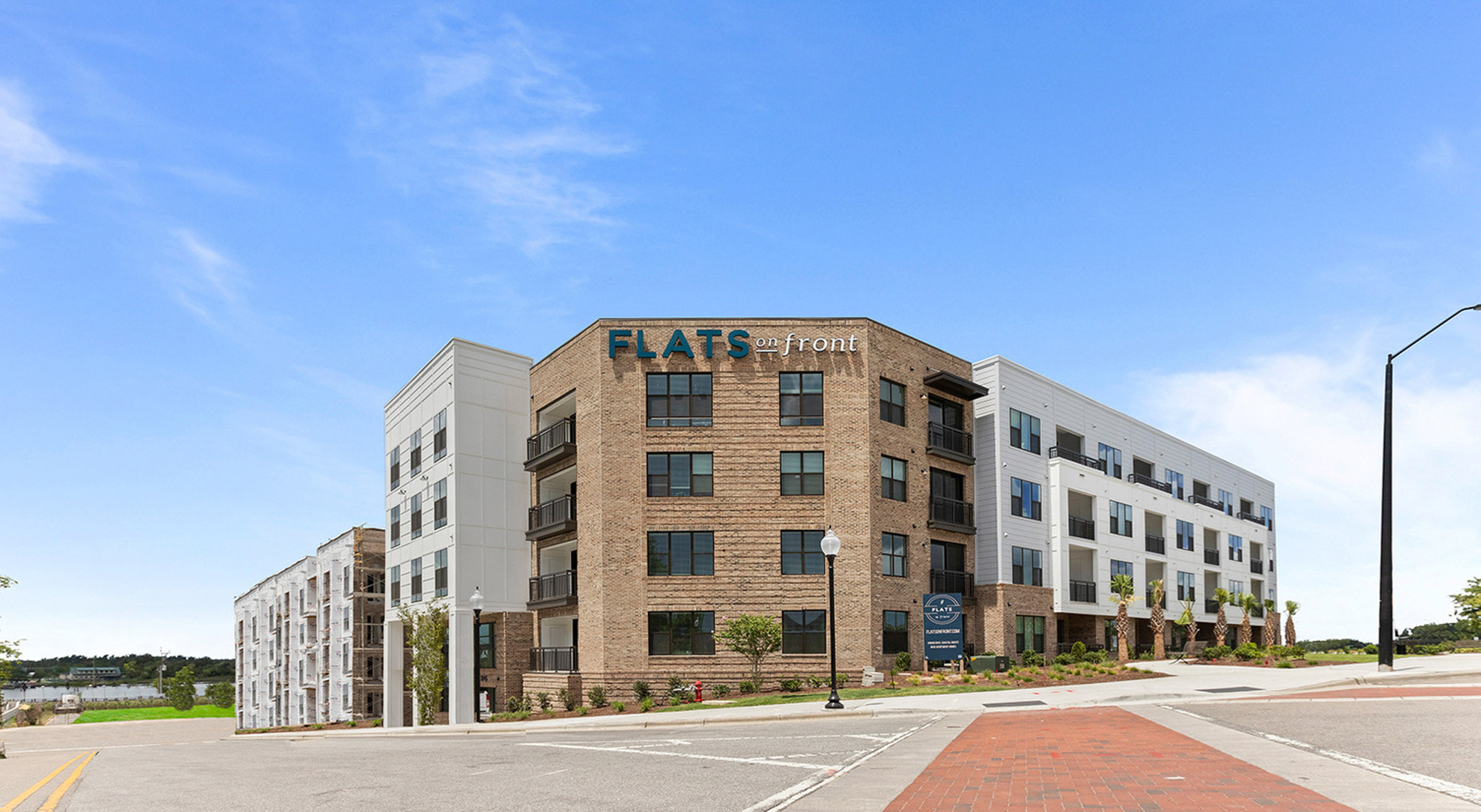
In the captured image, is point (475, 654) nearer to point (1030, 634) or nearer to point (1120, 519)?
point (1030, 634)

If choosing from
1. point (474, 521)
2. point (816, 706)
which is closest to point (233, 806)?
point (816, 706)

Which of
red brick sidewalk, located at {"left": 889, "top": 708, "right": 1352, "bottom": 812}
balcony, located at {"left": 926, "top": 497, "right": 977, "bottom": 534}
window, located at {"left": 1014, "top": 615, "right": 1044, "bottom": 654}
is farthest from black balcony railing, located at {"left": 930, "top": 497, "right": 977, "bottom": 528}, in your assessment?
red brick sidewalk, located at {"left": 889, "top": 708, "right": 1352, "bottom": 812}

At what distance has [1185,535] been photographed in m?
62.9

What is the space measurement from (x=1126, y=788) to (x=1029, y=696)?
714 inches

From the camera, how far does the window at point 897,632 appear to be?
1558 inches

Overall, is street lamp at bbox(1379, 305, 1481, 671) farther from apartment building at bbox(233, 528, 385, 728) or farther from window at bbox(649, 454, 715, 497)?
apartment building at bbox(233, 528, 385, 728)

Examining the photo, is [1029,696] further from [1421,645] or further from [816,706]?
[1421,645]

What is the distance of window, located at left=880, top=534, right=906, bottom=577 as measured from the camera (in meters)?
40.1

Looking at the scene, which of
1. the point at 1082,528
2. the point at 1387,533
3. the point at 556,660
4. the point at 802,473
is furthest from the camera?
the point at 1082,528

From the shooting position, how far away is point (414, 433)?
49.4 metres

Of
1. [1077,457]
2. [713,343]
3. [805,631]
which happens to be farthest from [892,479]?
[1077,457]

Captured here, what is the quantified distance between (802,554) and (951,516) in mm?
8817

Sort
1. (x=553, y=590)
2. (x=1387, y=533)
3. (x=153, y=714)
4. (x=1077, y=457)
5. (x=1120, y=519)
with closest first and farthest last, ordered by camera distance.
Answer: (x=1387, y=533) → (x=553, y=590) → (x=1077, y=457) → (x=1120, y=519) → (x=153, y=714)

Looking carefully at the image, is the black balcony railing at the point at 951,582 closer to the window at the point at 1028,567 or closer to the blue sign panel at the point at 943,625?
the window at the point at 1028,567
